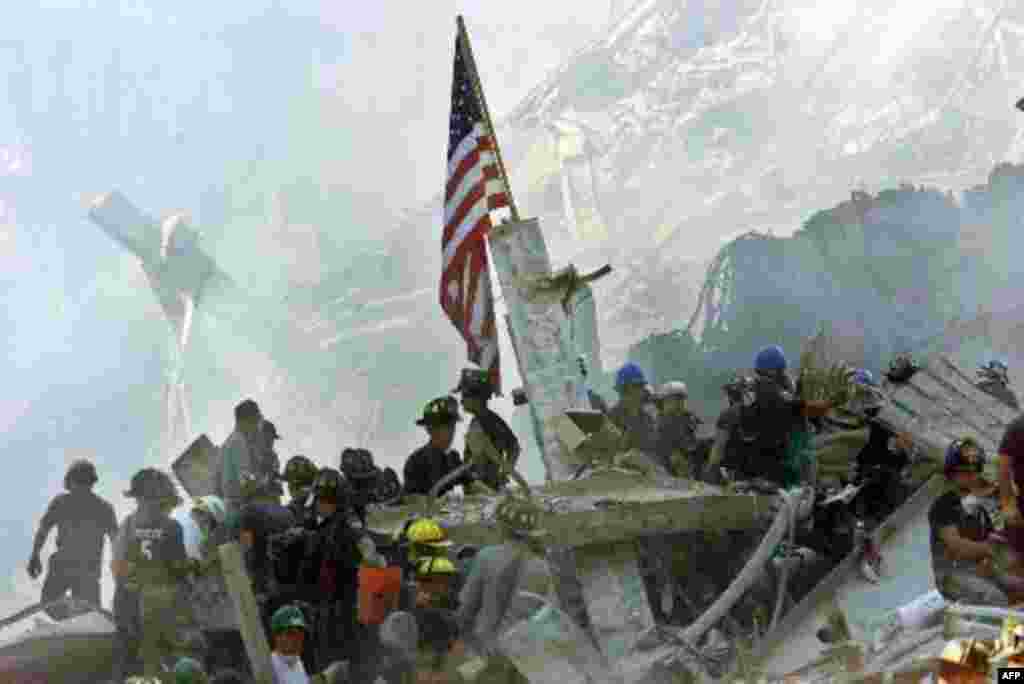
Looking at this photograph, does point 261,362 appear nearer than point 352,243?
Yes

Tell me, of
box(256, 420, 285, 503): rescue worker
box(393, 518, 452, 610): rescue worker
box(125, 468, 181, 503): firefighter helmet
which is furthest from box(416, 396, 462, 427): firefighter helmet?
box(393, 518, 452, 610): rescue worker

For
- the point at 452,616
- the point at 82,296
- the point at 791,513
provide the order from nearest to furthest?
the point at 452,616 < the point at 791,513 < the point at 82,296

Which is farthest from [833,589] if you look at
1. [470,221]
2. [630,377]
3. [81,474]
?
[81,474]

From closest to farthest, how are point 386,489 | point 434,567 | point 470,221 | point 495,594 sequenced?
point 434,567
point 495,594
point 386,489
point 470,221

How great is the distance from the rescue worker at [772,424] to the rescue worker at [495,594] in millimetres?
1838

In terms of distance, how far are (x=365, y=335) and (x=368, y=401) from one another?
4.65m

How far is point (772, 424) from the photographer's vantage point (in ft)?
29.5

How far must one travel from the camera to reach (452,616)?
6.42m

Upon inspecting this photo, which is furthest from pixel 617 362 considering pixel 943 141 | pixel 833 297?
pixel 943 141

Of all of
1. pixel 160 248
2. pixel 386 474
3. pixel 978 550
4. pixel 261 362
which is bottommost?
pixel 978 550

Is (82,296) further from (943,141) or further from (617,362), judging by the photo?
(943,141)

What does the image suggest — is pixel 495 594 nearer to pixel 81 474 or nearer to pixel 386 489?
pixel 386 489

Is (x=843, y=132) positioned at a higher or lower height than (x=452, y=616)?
higher

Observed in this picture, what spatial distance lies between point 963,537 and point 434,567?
2.47m
